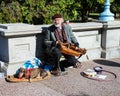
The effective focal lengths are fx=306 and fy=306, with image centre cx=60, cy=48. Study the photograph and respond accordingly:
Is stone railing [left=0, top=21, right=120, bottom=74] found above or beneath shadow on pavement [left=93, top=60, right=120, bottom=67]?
above

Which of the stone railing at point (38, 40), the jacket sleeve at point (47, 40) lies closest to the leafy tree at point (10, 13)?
the stone railing at point (38, 40)

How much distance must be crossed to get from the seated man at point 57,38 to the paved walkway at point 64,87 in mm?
401

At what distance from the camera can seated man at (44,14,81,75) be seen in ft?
21.1

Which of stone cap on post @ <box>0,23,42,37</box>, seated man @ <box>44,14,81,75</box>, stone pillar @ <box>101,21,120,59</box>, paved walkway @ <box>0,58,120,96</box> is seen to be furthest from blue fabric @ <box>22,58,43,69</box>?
stone pillar @ <box>101,21,120,59</box>

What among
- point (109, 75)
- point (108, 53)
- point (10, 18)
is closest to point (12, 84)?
point (109, 75)

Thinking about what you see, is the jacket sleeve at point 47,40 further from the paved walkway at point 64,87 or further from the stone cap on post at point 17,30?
the paved walkway at point 64,87

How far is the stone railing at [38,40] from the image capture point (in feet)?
20.9

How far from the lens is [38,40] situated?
6.86 meters

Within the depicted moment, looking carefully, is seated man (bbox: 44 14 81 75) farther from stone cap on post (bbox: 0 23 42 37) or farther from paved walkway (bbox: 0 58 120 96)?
paved walkway (bbox: 0 58 120 96)

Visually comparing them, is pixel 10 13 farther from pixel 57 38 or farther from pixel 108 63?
pixel 108 63

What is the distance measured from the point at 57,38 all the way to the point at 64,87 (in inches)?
51.7

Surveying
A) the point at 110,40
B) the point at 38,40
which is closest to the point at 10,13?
the point at 38,40

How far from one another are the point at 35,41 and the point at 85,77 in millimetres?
1362

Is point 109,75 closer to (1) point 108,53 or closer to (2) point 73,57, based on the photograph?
(2) point 73,57
